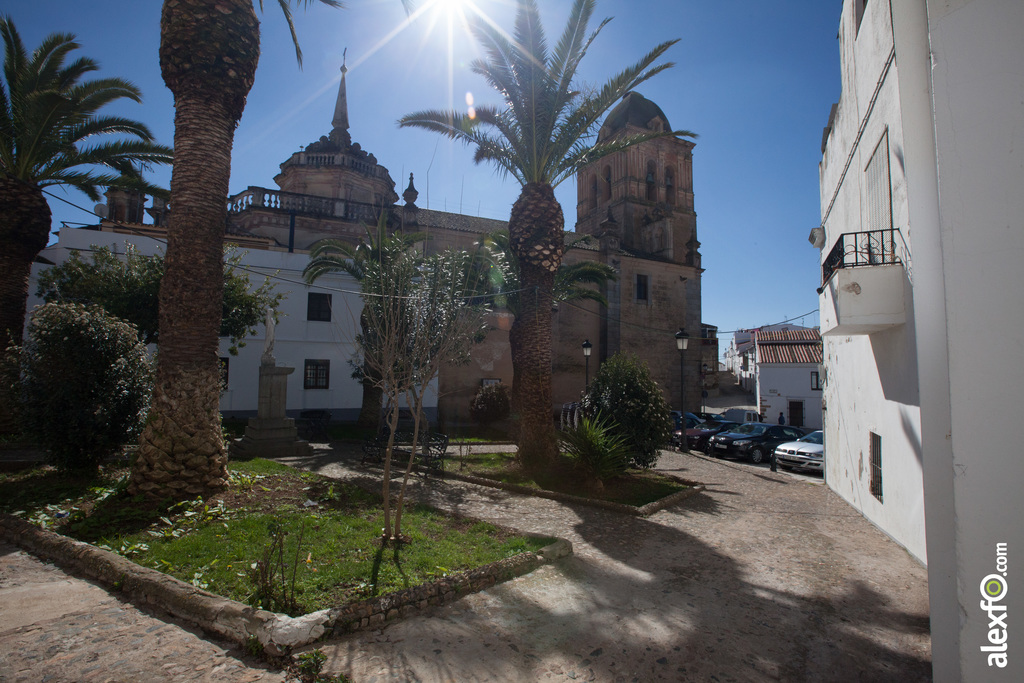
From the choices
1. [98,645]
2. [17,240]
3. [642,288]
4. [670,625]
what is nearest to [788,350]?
[642,288]

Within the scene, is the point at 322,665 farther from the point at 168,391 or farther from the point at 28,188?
the point at 28,188

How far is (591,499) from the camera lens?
8977 millimetres

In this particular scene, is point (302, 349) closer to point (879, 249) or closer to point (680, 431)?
point (680, 431)

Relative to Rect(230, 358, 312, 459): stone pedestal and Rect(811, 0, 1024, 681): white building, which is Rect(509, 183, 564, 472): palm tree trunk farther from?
Rect(811, 0, 1024, 681): white building

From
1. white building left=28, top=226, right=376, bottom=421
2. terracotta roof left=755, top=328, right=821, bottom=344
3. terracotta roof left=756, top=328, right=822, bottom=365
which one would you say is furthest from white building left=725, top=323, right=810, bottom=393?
white building left=28, top=226, right=376, bottom=421

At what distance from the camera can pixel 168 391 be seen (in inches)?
276

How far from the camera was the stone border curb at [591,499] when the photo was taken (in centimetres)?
862

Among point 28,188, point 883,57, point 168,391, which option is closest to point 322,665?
point 168,391

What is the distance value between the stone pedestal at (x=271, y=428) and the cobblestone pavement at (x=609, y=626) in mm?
7724

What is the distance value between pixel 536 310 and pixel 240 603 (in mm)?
8601

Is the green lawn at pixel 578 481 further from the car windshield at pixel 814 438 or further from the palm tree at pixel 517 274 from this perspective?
the car windshield at pixel 814 438

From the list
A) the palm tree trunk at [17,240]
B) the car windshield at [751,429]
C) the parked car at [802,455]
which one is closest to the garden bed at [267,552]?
the palm tree trunk at [17,240]

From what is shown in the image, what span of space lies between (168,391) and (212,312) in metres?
1.21

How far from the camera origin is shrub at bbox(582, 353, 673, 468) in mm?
11312
